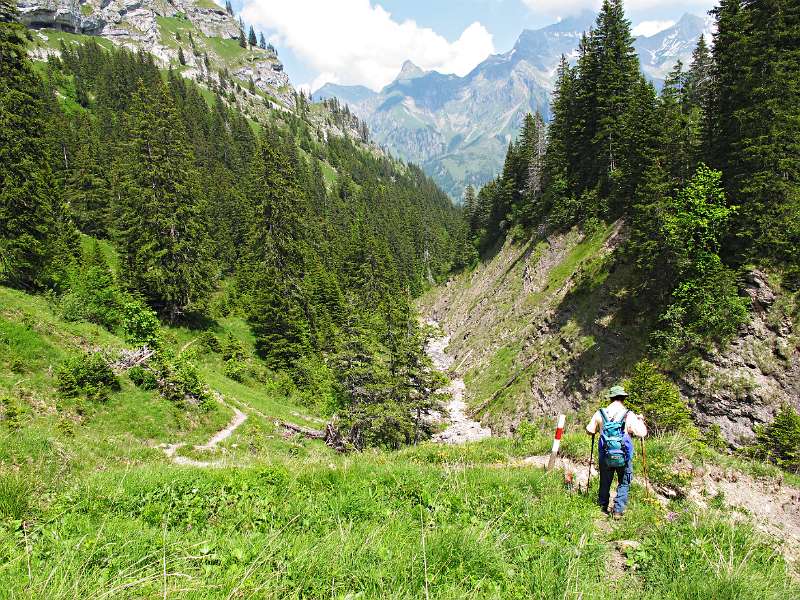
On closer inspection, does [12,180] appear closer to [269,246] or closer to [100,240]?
[269,246]

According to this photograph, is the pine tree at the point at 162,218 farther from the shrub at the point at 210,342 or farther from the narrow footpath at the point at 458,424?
the narrow footpath at the point at 458,424

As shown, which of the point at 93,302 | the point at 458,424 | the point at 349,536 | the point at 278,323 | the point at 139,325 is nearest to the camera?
the point at 349,536

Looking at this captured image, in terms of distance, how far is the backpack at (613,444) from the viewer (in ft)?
22.0

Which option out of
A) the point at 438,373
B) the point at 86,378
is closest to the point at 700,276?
the point at 438,373

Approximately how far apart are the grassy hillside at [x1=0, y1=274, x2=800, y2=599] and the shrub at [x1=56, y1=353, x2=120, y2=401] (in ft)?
20.7

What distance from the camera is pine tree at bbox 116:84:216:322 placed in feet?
106

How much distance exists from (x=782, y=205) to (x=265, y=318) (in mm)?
39248

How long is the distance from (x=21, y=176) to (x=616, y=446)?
32.0 meters

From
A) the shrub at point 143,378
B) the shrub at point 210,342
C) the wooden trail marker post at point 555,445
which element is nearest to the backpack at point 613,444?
the wooden trail marker post at point 555,445

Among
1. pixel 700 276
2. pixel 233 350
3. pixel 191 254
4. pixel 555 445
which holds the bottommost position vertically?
pixel 233 350

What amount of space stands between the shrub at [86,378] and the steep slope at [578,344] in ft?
80.7

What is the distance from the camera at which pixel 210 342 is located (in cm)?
3325

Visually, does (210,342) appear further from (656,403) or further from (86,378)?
(656,403)

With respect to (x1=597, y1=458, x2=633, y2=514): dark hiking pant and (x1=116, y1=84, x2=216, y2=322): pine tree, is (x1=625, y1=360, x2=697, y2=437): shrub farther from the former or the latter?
(x1=116, y1=84, x2=216, y2=322): pine tree
